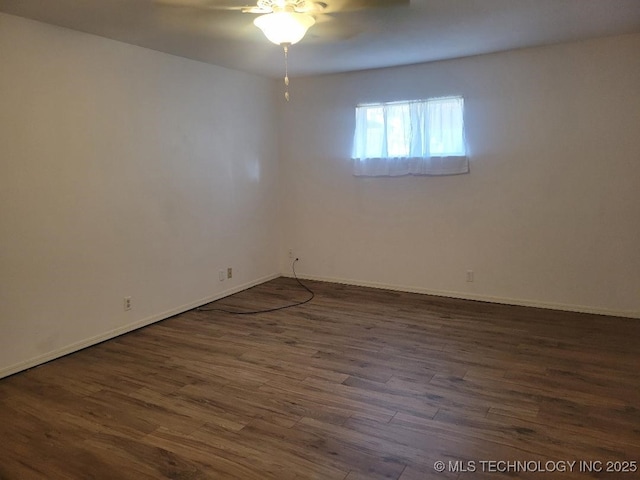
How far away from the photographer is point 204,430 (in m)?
2.42

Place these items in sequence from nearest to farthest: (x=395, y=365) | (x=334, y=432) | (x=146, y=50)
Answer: (x=334, y=432), (x=395, y=365), (x=146, y=50)

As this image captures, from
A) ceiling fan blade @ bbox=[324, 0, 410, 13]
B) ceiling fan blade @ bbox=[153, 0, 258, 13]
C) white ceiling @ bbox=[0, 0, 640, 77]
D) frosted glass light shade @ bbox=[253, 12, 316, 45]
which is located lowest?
frosted glass light shade @ bbox=[253, 12, 316, 45]

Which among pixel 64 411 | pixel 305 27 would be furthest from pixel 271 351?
pixel 305 27

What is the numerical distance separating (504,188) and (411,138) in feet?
3.36

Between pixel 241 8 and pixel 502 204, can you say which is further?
pixel 502 204

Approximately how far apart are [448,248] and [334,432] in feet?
9.24

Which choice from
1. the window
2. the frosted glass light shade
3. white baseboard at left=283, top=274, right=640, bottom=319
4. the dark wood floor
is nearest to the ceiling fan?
the frosted glass light shade

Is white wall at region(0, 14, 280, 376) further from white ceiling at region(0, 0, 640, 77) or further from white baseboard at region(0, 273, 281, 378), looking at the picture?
white ceiling at region(0, 0, 640, 77)

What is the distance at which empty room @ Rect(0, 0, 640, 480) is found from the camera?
94.3 inches

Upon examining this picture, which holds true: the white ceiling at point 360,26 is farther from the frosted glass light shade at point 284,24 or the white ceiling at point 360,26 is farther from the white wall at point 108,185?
the white wall at point 108,185

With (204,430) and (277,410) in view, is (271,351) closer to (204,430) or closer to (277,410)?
A: (277,410)

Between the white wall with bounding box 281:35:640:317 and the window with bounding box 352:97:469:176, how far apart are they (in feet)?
0.34

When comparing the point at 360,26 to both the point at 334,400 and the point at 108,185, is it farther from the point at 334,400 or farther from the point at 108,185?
the point at 334,400

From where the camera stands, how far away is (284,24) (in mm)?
2834
